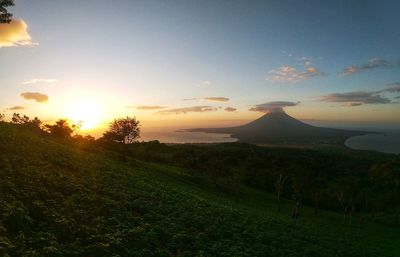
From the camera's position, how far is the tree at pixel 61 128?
113 meters

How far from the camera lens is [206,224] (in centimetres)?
3331

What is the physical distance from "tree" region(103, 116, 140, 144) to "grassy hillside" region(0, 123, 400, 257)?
359ft

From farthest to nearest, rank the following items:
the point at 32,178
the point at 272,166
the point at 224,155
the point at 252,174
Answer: the point at 224,155 < the point at 272,166 < the point at 252,174 < the point at 32,178

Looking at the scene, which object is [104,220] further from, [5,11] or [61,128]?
[61,128]

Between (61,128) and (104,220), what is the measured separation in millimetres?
99923

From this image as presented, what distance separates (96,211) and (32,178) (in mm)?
6104

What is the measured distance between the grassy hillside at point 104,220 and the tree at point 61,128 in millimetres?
70420

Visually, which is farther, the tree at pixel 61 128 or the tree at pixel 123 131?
the tree at pixel 123 131

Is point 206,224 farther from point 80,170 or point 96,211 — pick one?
point 80,170

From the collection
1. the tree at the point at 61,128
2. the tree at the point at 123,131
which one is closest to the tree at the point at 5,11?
the tree at the point at 61,128

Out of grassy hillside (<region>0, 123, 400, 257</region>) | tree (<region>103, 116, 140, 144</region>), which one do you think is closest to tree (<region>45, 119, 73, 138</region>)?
tree (<region>103, 116, 140, 144</region>)

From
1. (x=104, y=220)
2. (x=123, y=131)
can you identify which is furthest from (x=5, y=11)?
(x=123, y=131)

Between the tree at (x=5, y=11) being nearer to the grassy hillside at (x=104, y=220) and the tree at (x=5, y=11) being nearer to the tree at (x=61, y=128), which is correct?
the grassy hillside at (x=104, y=220)

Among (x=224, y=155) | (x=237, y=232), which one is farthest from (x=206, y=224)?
(x=224, y=155)
